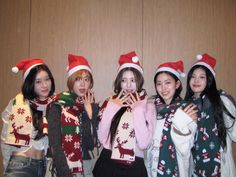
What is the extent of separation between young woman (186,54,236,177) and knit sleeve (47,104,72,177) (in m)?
1.06

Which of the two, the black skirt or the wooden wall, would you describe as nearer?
the black skirt

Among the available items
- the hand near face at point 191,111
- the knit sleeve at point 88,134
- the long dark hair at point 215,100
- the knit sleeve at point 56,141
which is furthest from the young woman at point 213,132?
the knit sleeve at point 56,141

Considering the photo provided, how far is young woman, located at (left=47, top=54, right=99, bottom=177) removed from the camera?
169 centimetres

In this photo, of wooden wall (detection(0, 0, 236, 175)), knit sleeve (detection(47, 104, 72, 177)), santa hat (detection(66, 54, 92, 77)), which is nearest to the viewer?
knit sleeve (detection(47, 104, 72, 177))

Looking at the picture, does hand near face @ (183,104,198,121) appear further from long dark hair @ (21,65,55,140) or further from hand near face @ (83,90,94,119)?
long dark hair @ (21,65,55,140)

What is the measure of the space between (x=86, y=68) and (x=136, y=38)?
2.63 feet

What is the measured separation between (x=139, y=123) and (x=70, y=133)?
1.73 ft

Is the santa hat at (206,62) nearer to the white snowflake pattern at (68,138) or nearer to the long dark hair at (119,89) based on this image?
the long dark hair at (119,89)

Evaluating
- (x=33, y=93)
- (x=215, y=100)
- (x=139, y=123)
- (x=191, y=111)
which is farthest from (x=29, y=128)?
(x=215, y=100)

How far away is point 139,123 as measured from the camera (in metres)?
1.82

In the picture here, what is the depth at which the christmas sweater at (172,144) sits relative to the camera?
181 cm

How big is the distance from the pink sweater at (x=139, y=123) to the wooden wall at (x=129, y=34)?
697 mm

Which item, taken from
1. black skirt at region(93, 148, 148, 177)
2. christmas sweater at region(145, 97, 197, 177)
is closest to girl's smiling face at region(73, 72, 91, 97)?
black skirt at region(93, 148, 148, 177)

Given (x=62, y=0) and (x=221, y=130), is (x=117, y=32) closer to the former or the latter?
(x=62, y=0)
